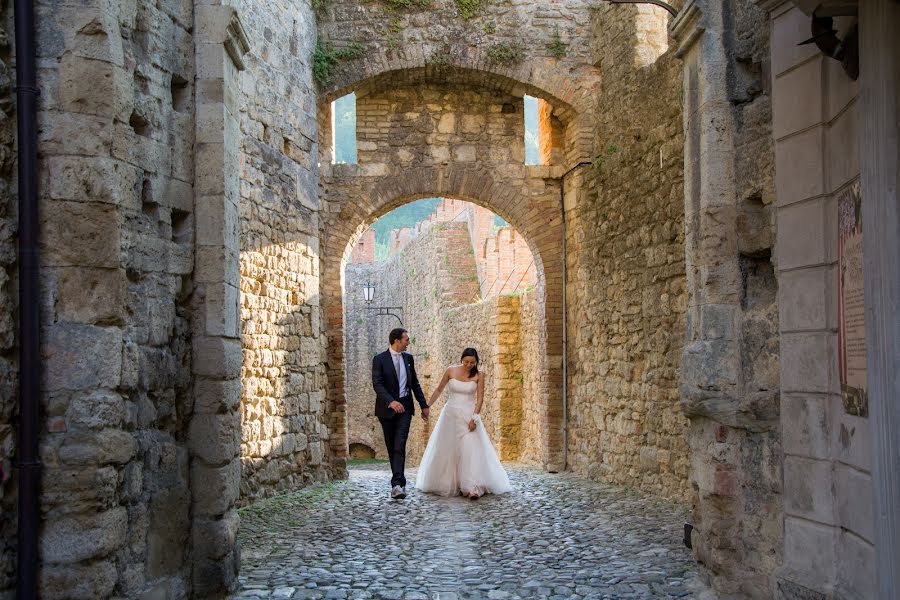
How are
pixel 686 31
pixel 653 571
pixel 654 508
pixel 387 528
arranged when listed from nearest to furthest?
pixel 686 31, pixel 653 571, pixel 387 528, pixel 654 508

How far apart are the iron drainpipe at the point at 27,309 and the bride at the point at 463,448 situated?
5.48 metres

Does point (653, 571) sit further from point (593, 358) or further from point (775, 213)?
point (593, 358)

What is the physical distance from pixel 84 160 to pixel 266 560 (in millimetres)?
3029

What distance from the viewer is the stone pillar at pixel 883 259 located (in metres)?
3.09

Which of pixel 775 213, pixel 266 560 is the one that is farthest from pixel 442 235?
pixel 775 213

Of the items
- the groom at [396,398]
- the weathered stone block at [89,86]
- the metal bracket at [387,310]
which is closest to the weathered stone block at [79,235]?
the weathered stone block at [89,86]

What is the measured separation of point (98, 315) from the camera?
3.79m

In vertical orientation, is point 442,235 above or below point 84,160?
above

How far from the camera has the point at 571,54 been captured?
1120 centimetres

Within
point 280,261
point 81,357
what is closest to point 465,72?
point 280,261

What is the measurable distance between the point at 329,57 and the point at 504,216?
9.40ft

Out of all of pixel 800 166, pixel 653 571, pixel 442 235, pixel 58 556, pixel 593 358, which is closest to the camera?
pixel 58 556

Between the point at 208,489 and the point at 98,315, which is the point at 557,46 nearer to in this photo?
the point at 208,489

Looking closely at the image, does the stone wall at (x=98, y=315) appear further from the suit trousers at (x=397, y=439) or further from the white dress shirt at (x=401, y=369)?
the white dress shirt at (x=401, y=369)
